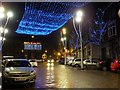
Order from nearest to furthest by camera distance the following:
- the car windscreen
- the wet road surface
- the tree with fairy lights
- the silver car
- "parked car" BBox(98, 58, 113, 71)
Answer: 1. the silver car
2. the wet road surface
3. the car windscreen
4. "parked car" BBox(98, 58, 113, 71)
5. the tree with fairy lights

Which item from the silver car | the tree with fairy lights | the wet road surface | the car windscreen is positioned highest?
the tree with fairy lights

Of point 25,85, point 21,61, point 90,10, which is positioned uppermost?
point 90,10

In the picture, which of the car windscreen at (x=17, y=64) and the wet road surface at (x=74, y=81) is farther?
the car windscreen at (x=17, y=64)

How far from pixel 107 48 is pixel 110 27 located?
4.29m

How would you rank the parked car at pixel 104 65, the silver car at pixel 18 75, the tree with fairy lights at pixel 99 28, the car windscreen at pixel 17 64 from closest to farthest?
the silver car at pixel 18 75
the car windscreen at pixel 17 64
the parked car at pixel 104 65
the tree with fairy lights at pixel 99 28

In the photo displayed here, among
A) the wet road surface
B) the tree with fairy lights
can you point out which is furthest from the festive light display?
the wet road surface

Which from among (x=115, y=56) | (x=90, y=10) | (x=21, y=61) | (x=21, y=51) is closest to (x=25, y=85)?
(x=21, y=61)

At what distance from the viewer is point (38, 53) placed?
135m

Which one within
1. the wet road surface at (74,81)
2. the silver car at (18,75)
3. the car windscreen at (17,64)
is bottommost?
the wet road surface at (74,81)

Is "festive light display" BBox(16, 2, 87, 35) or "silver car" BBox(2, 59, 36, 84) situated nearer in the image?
"silver car" BBox(2, 59, 36, 84)

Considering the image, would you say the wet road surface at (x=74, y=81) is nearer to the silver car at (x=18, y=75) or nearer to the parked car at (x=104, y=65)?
the silver car at (x=18, y=75)

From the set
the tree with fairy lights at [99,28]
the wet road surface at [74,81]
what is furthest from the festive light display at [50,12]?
the wet road surface at [74,81]

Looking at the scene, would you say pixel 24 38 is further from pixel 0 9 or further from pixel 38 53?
pixel 0 9

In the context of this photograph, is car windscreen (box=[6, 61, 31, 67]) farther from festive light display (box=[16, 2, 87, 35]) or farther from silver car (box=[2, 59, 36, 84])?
festive light display (box=[16, 2, 87, 35])
